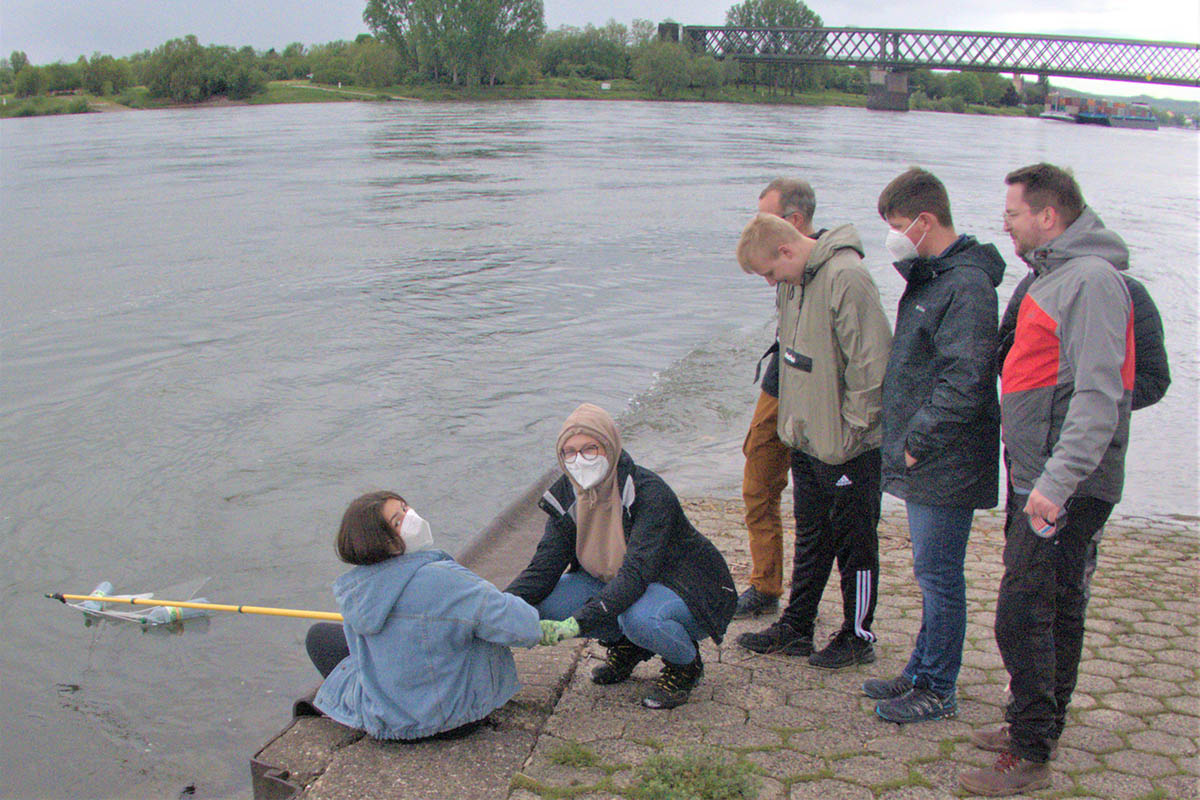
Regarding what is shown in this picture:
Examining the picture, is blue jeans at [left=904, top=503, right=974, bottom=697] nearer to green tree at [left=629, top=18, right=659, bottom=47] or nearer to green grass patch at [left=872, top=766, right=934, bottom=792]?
green grass patch at [left=872, top=766, right=934, bottom=792]

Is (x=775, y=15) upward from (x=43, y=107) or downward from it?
upward

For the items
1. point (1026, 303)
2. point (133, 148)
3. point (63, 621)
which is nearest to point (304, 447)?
point (63, 621)

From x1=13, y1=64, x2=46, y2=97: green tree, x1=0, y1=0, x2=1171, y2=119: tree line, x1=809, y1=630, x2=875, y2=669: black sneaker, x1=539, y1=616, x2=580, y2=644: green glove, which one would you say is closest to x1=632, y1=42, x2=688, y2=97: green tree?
x1=0, y1=0, x2=1171, y2=119: tree line

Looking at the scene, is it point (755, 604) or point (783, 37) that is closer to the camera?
point (755, 604)

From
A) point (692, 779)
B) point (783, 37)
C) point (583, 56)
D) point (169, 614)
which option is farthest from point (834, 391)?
point (783, 37)

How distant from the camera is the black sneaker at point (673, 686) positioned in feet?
12.3

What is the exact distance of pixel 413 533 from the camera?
3.31 metres

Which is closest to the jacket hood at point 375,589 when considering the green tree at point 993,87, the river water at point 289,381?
the river water at point 289,381

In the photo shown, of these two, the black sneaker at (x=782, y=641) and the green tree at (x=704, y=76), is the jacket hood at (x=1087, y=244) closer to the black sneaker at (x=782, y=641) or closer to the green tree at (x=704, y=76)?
the black sneaker at (x=782, y=641)

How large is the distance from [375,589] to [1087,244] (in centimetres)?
246

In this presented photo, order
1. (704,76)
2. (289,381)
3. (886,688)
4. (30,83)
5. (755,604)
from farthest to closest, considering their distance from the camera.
→ (704,76), (30,83), (289,381), (755,604), (886,688)

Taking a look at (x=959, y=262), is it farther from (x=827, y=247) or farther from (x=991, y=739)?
(x=991, y=739)

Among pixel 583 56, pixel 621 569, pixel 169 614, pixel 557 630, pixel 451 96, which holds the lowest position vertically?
pixel 169 614

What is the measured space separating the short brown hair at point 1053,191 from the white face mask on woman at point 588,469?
160cm
